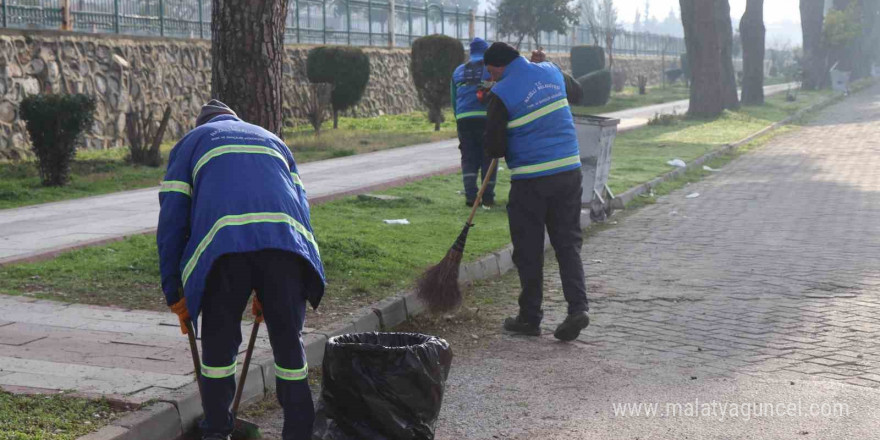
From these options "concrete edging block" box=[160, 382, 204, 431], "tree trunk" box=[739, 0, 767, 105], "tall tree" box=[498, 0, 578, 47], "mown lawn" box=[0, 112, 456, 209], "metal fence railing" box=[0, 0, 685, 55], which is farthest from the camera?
"tall tree" box=[498, 0, 578, 47]

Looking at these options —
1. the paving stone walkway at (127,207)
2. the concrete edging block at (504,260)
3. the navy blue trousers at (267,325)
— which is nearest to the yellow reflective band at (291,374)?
the navy blue trousers at (267,325)

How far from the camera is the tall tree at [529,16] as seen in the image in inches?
1516

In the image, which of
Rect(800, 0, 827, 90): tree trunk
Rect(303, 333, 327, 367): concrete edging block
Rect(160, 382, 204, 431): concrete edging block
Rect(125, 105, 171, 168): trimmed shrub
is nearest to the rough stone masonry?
Rect(125, 105, 171, 168): trimmed shrub

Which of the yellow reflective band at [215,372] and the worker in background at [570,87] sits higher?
the worker in background at [570,87]

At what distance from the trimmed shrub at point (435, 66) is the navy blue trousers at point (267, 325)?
2005cm

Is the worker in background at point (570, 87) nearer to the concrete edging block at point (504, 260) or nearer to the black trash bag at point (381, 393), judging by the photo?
the concrete edging block at point (504, 260)

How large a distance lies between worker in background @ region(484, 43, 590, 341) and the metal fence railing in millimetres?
12516

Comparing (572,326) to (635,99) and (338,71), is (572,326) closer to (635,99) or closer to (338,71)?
(338,71)

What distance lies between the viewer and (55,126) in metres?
13.4

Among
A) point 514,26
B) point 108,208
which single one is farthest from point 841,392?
point 514,26

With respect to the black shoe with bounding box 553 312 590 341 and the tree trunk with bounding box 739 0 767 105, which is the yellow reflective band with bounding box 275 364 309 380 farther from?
the tree trunk with bounding box 739 0 767 105

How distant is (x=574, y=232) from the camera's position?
6.74m

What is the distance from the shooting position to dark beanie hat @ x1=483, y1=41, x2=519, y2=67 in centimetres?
668

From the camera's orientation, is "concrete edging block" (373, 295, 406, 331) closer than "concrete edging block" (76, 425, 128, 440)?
No
